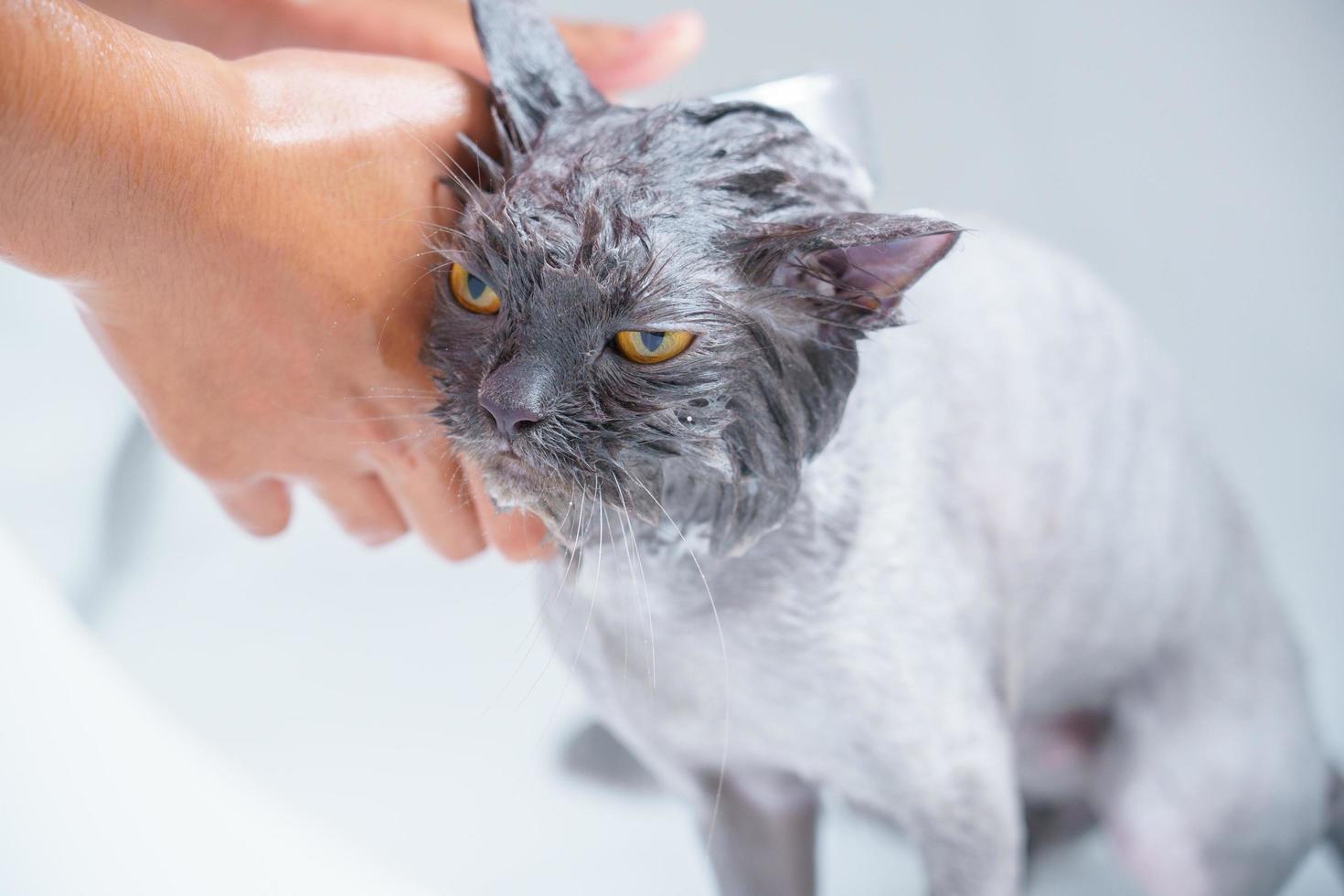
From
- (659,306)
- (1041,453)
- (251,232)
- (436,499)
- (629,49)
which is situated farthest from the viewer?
(629,49)

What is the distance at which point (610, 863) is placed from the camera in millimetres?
1042

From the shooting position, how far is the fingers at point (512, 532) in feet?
2.23

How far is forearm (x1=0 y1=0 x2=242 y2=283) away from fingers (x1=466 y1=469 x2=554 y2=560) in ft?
0.67

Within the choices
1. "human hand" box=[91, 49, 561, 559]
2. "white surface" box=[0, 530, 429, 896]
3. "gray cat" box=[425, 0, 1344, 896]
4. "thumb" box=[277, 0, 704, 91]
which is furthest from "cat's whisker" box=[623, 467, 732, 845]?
"thumb" box=[277, 0, 704, 91]

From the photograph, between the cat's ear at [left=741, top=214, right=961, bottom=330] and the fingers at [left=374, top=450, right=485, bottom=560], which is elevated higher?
the cat's ear at [left=741, top=214, right=961, bottom=330]

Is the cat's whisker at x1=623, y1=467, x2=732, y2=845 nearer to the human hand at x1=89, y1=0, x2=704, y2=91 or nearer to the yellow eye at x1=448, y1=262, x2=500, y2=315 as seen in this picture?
the yellow eye at x1=448, y1=262, x2=500, y2=315

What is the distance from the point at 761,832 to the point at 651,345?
1.58 ft

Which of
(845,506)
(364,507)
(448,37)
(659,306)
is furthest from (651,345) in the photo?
(448,37)

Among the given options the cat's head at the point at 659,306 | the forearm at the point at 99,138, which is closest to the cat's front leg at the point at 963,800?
the cat's head at the point at 659,306

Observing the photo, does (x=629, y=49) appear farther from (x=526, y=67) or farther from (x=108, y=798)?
(x=108, y=798)

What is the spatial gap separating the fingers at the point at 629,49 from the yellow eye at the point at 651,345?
0.48 m

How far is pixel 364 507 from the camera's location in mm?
782

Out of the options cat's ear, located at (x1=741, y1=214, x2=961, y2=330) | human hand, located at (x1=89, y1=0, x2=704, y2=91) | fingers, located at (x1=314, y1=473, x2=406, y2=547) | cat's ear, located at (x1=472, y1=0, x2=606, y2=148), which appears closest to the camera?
cat's ear, located at (x1=741, y1=214, x2=961, y2=330)

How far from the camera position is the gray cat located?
526mm
